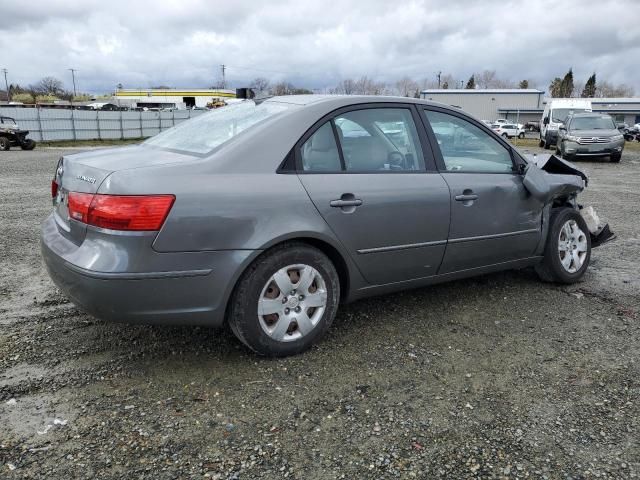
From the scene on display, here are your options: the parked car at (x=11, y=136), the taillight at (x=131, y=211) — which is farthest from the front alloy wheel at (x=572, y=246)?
the parked car at (x=11, y=136)

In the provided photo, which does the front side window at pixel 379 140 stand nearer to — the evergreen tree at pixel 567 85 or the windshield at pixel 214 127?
the windshield at pixel 214 127

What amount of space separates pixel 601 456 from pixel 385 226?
170cm

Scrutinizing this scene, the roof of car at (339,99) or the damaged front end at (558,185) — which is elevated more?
the roof of car at (339,99)

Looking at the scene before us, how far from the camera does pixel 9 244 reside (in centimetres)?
581

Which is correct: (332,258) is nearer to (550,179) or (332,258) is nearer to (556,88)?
(550,179)

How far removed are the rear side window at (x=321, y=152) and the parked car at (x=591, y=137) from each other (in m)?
17.5

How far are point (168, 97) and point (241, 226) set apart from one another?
88.5 meters

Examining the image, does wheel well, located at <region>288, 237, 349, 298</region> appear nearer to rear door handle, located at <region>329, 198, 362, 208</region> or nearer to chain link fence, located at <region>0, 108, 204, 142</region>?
rear door handle, located at <region>329, 198, 362, 208</region>

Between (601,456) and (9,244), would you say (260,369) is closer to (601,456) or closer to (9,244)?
(601,456)

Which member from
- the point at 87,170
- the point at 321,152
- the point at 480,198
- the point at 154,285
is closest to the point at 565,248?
the point at 480,198

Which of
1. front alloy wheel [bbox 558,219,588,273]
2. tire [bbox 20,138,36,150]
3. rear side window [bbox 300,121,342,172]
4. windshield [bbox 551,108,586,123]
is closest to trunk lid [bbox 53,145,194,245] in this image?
rear side window [bbox 300,121,342,172]

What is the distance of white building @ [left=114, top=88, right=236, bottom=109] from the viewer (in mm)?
76963

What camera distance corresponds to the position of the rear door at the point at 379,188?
326 cm

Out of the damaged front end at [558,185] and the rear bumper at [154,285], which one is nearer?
the rear bumper at [154,285]
